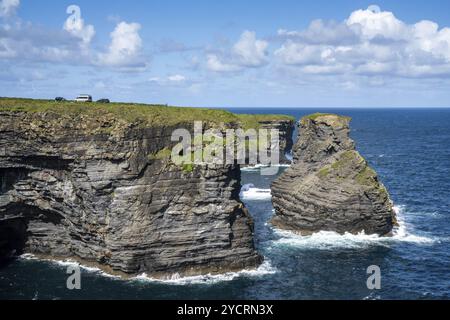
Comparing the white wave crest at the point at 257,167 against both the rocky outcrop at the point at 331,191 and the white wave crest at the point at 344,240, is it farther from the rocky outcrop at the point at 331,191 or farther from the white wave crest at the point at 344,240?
the white wave crest at the point at 344,240

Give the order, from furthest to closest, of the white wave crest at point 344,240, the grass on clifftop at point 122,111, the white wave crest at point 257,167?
the white wave crest at point 257,167
the white wave crest at point 344,240
the grass on clifftop at point 122,111

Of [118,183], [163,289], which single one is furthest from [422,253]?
[118,183]

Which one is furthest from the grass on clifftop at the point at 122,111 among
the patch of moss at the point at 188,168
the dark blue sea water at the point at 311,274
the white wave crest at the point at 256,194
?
the white wave crest at the point at 256,194

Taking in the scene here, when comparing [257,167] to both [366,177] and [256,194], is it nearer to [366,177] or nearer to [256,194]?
[256,194]

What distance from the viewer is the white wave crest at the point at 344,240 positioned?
2928 inches

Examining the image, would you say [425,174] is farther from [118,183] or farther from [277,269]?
[118,183]

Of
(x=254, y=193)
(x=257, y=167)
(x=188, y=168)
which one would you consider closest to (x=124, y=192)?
(x=188, y=168)

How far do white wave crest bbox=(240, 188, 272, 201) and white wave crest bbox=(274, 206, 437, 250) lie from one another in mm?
27179

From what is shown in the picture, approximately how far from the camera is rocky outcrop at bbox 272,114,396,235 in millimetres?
77688

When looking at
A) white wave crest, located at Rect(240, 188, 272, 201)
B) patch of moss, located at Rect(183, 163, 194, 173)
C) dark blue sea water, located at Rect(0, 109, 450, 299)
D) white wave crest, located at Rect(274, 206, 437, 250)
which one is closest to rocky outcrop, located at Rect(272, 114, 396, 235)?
white wave crest, located at Rect(274, 206, 437, 250)

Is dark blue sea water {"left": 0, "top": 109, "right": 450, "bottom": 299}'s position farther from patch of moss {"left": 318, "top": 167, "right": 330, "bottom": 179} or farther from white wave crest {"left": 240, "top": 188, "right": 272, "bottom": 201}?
white wave crest {"left": 240, "top": 188, "right": 272, "bottom": 201}

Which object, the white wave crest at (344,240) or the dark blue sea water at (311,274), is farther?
the white wave crest at (344,240)

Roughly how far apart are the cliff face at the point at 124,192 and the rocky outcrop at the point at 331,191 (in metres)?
20.1
